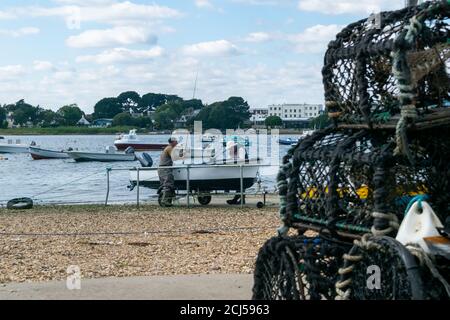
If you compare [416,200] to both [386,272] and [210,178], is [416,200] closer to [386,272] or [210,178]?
[386,272]

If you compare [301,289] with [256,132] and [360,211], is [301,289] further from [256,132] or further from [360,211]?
[256,132]

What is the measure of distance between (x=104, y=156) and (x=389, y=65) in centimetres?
5647

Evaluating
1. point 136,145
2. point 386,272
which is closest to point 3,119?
point 136,145

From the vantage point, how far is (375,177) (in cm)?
433

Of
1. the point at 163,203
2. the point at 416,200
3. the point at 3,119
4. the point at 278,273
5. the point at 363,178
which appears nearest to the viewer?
the point at 416,200

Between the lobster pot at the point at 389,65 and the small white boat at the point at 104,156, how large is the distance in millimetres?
52605

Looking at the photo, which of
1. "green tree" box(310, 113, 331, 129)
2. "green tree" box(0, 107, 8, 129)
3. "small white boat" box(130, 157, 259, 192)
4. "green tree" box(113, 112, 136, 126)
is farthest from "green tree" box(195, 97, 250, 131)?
"green tree" box(0, 107, 8, 129)

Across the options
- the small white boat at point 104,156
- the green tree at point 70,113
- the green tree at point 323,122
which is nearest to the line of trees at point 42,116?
the green tree at point 70,113

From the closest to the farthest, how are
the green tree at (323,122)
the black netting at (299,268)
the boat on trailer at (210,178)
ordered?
1. the black netting at (299,268)
2. the green tree at (323,122)
3. the boat on trailer at (210,178)

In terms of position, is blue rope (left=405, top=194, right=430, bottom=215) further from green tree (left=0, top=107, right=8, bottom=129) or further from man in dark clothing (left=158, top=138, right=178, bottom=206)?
green tree (left=0, top=107, right=8, bottom=129)

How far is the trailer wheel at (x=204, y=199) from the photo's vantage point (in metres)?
19.9

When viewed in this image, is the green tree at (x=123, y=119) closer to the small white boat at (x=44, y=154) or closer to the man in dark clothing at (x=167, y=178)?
the small white boat at (x=44, y=154)

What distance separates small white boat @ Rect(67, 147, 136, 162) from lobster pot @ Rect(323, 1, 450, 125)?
173 feet
